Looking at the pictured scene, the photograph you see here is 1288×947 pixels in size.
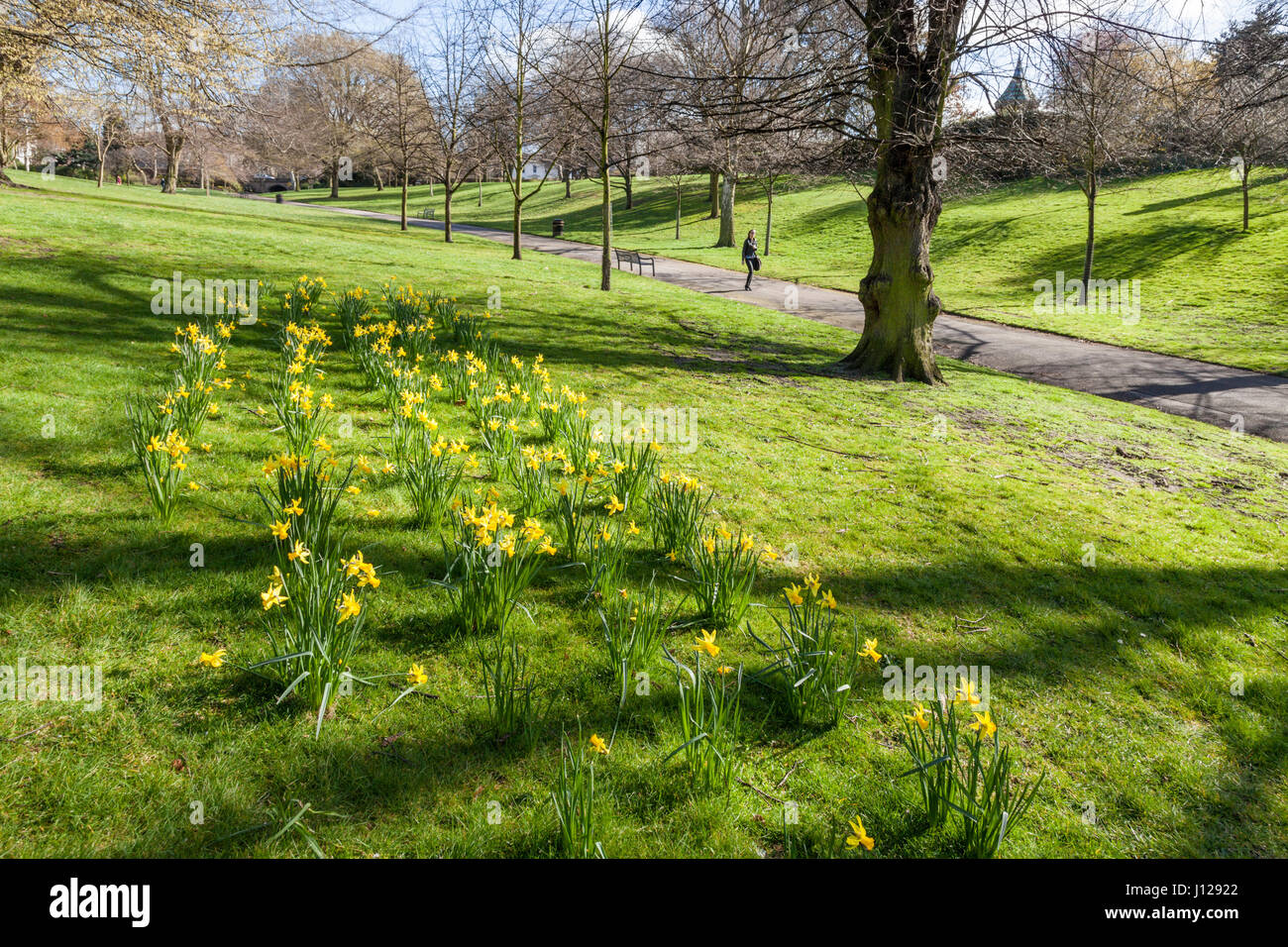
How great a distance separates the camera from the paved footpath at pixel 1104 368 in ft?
33.8

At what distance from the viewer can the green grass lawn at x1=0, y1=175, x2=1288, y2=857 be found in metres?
2.26

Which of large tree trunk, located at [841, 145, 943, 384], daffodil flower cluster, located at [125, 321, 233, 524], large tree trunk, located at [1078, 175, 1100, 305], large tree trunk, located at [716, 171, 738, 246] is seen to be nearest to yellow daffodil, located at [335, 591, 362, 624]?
daffodil flower cluster, located at [125, 321, 233, 524]

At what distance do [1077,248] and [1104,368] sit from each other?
16306 mm

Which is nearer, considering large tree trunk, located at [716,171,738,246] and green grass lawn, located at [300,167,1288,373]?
green grass lawn, located at [300,167,1288,373]

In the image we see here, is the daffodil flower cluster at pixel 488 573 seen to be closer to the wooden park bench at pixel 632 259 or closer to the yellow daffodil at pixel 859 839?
the yellow daffodil at pixel 859 839

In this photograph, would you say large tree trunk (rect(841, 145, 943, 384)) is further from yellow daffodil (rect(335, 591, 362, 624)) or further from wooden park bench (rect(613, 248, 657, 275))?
wooden park bench (rect(613, 248, 657, 275))

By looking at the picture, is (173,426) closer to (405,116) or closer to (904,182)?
(904,182)

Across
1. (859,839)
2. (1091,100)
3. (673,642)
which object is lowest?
(859,839)

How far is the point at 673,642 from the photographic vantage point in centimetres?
338

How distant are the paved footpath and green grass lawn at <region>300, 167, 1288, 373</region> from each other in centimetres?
106

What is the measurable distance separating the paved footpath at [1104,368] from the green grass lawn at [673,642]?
3.33 meters

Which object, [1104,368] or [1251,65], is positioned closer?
[1251,65]

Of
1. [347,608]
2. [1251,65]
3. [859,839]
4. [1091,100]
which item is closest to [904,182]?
[1251,65]

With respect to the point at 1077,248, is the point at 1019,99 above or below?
below
